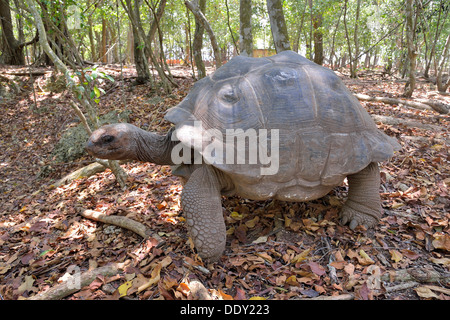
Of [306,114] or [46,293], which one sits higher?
[306,114]

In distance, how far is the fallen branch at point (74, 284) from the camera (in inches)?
95.2

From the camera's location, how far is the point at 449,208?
347 centimetres

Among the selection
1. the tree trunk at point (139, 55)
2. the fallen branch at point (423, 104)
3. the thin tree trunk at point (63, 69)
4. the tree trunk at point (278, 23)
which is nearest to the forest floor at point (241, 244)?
the thin tree trunk at point (63, 69)

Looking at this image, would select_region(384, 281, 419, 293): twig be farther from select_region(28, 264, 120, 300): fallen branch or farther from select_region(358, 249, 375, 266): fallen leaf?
select_region(28, 264, 120, 300): fallen branch

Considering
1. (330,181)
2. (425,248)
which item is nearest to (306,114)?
(330,181)

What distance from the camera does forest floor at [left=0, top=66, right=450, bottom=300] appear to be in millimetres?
2535

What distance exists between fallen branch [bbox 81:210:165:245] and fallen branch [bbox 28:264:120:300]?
479 mm

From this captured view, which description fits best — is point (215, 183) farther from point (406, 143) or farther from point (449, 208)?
point (406, 143)

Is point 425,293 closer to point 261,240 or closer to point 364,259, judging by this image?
point 364,259

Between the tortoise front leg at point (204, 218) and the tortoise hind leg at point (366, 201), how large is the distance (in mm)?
1488

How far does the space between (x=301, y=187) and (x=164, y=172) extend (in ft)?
8.47

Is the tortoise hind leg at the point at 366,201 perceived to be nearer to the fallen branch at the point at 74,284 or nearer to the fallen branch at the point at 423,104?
the fallen branch at the point at 74,284

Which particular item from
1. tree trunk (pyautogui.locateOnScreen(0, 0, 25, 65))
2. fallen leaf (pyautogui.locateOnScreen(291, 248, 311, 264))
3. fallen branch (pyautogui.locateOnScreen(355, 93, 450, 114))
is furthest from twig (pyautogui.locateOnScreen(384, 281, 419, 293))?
tree trunk (pyautogui.locateOnScreen(0, 0, 25, 65))

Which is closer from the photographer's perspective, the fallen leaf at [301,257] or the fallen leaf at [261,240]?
the fallen leaf at [301,257]
